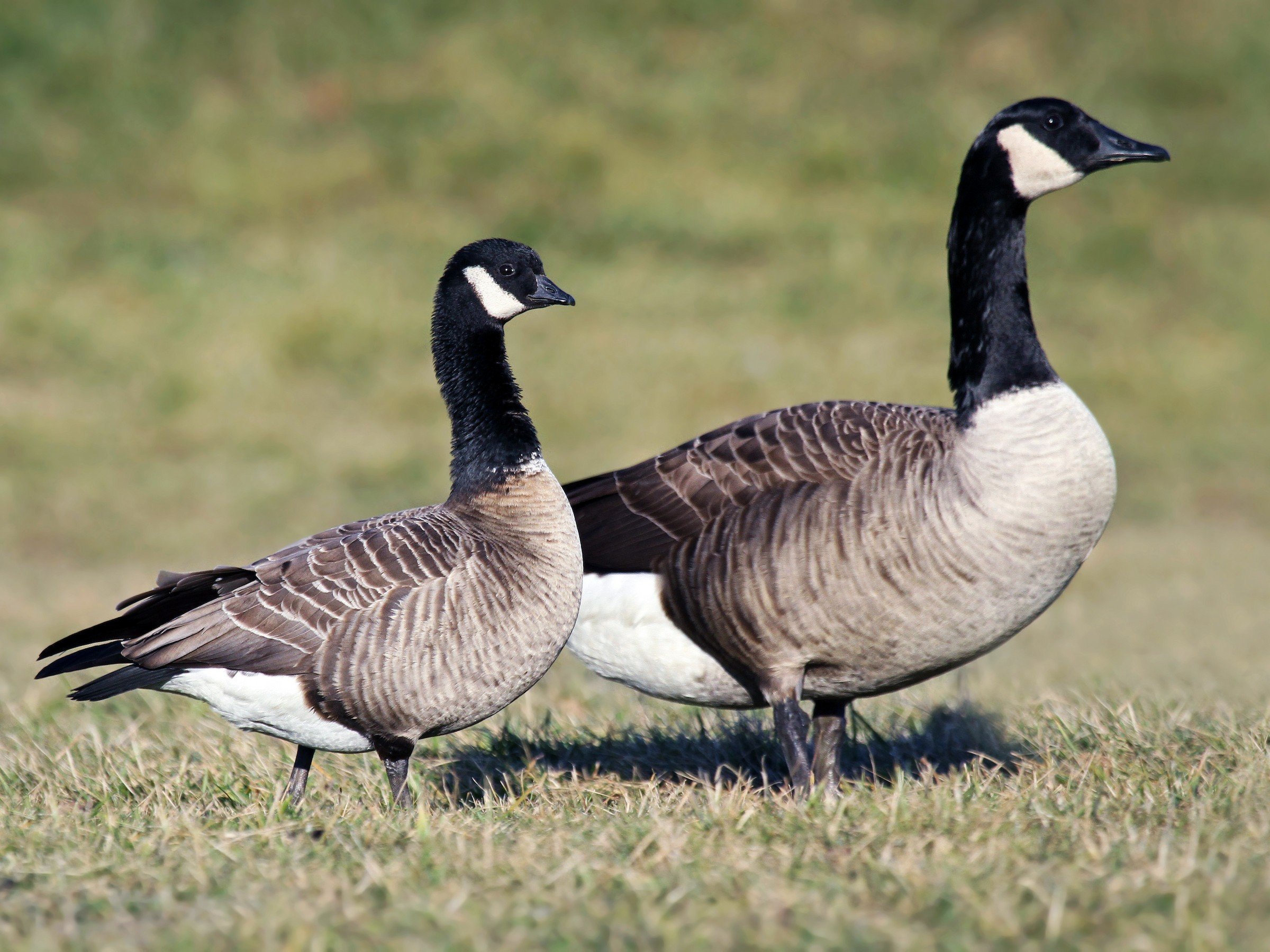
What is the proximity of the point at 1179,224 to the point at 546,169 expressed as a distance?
930cm

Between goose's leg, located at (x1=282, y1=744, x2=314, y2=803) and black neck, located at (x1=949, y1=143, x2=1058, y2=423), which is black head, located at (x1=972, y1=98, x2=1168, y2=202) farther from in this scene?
goose's leg, located at (x1=282, y1=744, x2=314, y2=803)

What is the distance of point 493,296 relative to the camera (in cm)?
570

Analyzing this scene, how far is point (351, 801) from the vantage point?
16.6 feet

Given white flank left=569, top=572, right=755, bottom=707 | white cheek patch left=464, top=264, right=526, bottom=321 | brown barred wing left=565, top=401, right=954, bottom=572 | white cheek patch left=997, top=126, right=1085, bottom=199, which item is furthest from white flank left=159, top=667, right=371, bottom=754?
white cheek patch left=997, top=126, right=1085, bottom=199

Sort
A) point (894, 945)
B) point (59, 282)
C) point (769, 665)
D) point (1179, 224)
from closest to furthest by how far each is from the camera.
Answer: point (894, 945) < point (769, 665) < point (59, 282) < point (1179, 224)

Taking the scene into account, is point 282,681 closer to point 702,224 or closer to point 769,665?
point 769,665

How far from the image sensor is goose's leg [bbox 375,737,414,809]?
505cm

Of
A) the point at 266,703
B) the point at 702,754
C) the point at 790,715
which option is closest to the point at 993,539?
the point at 790,715

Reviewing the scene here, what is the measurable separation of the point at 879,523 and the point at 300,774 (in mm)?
2480

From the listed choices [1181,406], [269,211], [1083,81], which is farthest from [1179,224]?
[269,211]

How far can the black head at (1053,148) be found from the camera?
563 centimetres

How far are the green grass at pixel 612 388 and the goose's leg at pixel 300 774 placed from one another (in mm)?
142

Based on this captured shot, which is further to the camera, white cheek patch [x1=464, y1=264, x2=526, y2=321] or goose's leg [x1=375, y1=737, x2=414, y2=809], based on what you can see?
white cheek patch [x1=464, y1=264, x2=526, y2=321]

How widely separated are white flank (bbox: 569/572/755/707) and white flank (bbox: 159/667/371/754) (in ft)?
4.00
